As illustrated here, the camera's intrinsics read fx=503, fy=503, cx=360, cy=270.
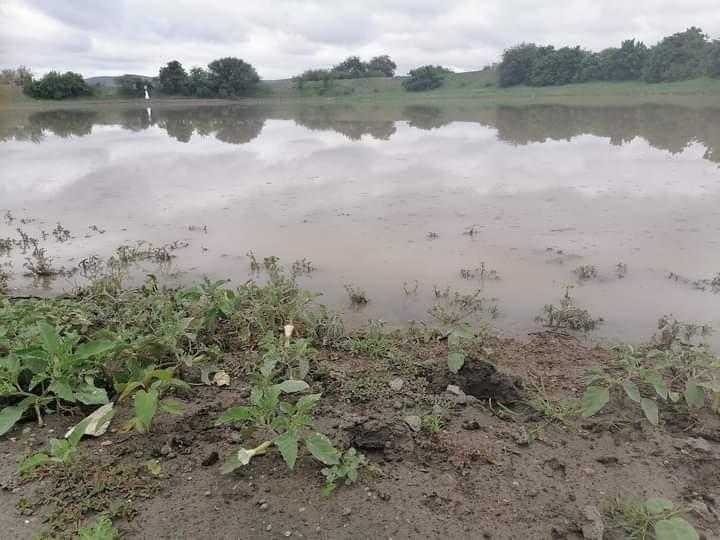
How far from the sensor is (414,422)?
2.38 metres

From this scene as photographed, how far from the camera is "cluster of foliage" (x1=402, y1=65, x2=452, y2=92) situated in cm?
6531

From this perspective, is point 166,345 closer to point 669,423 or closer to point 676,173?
point 669,423

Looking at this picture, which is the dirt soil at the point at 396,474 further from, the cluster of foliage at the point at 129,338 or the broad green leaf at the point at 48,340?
the broad green leaf at the point at 48,340

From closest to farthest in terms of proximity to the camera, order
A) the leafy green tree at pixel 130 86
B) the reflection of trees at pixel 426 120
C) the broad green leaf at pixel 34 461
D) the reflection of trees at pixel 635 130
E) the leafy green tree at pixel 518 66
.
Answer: the broad green leaf at pixel 34 461
the reflection of trees at pixel 635 130
the reflection of trees at pixel 426 120
the leafy green tree at pixel 130 86
the leafy green tree at pixel 518 66

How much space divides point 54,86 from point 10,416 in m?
57.2

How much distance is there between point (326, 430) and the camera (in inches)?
91.8

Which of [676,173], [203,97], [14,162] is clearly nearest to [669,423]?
[676,173]

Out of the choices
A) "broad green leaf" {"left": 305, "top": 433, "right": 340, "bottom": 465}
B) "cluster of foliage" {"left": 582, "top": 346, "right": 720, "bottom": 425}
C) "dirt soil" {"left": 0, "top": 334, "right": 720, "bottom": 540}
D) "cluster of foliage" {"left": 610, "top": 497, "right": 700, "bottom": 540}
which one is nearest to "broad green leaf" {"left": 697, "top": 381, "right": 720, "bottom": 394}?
"cluster of foliage" {"left": 582, "top": 346, "right": 720, "bottom": 425}

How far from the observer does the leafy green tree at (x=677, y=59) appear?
5176 cm

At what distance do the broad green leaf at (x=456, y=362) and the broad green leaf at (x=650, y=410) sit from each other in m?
0.87

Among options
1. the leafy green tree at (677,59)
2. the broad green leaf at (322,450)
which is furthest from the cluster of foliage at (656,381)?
the leafy green tree at (677,59)

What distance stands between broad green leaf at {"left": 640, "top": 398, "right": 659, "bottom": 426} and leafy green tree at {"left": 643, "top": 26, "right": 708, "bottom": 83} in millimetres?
61358

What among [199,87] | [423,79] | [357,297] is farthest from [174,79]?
[357,297]

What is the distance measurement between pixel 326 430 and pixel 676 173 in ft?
28.5
